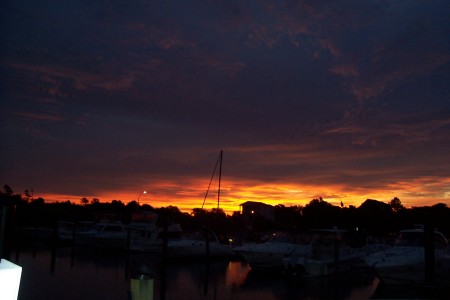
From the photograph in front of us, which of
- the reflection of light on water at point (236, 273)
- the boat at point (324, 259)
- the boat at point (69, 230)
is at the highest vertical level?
the boat at point (69, 230)

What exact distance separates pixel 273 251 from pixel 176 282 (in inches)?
252

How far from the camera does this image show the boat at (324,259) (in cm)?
2359

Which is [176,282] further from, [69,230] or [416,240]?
[69,230]

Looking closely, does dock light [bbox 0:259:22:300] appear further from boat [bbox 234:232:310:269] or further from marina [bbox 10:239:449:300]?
boat [bbox 234:232:310:269]

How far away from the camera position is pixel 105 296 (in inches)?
719

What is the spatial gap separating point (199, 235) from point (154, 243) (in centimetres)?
368

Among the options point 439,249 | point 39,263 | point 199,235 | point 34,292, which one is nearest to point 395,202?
point 199,235

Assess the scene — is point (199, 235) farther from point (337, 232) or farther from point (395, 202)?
point (395, 202)

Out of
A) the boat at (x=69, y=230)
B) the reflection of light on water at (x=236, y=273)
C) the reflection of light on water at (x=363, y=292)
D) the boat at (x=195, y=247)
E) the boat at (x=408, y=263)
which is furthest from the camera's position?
the boat at (x=69, y=230)

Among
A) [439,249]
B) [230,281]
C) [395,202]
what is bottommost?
[230,281]

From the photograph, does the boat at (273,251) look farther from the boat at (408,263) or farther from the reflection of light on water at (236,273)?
the boat at (408,263)

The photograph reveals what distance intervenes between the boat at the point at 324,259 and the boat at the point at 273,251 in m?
0.66

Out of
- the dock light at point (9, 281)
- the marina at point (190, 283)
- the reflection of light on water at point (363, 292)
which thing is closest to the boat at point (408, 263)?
the marina at point (190, 283)

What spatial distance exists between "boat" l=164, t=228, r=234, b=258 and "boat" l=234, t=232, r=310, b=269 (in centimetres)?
550
